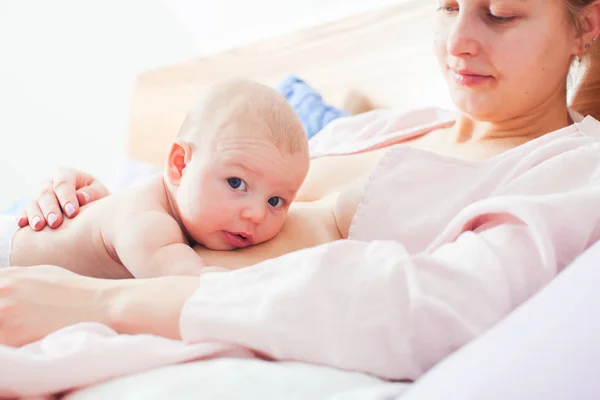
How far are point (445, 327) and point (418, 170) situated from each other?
50cm

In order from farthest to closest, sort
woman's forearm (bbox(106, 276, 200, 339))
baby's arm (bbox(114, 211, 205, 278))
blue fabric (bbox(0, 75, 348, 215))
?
blue fabric (bbox(0, 75, 348, 215)), baby's arm (bbox(114, 211, 205, 278)), woman's forearm (bbox(106, 276, 200, 339))

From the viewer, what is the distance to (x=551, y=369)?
1.99ft

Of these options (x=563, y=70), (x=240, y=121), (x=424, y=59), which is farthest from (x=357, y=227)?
(x=424, y=59)

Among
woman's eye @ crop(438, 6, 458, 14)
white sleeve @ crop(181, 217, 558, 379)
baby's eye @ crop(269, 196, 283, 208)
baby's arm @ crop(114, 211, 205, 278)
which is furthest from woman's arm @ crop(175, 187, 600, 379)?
woman's eye @ crop(438, 6, 458, 14)

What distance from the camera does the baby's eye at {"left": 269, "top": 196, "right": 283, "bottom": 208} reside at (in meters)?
1.20

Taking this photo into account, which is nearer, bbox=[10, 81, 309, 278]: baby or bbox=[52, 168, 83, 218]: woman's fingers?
bbox=[10, 81, 309, 278]: baby

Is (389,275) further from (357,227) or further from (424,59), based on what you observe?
(424,59)

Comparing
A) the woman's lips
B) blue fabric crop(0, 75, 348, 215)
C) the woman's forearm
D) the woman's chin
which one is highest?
the woman's lips

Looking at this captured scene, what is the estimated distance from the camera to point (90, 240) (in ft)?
3.99

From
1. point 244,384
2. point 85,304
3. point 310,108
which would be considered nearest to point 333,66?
point 310,108

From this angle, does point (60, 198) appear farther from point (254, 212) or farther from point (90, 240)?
point (254, 212)

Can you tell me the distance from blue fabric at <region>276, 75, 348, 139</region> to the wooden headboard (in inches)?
5.6

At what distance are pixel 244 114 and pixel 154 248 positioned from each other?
0.85 ft

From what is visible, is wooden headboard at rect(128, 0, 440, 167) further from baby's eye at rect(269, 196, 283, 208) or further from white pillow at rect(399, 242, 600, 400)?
white pillow at rect(399, 242, 600, 400)
